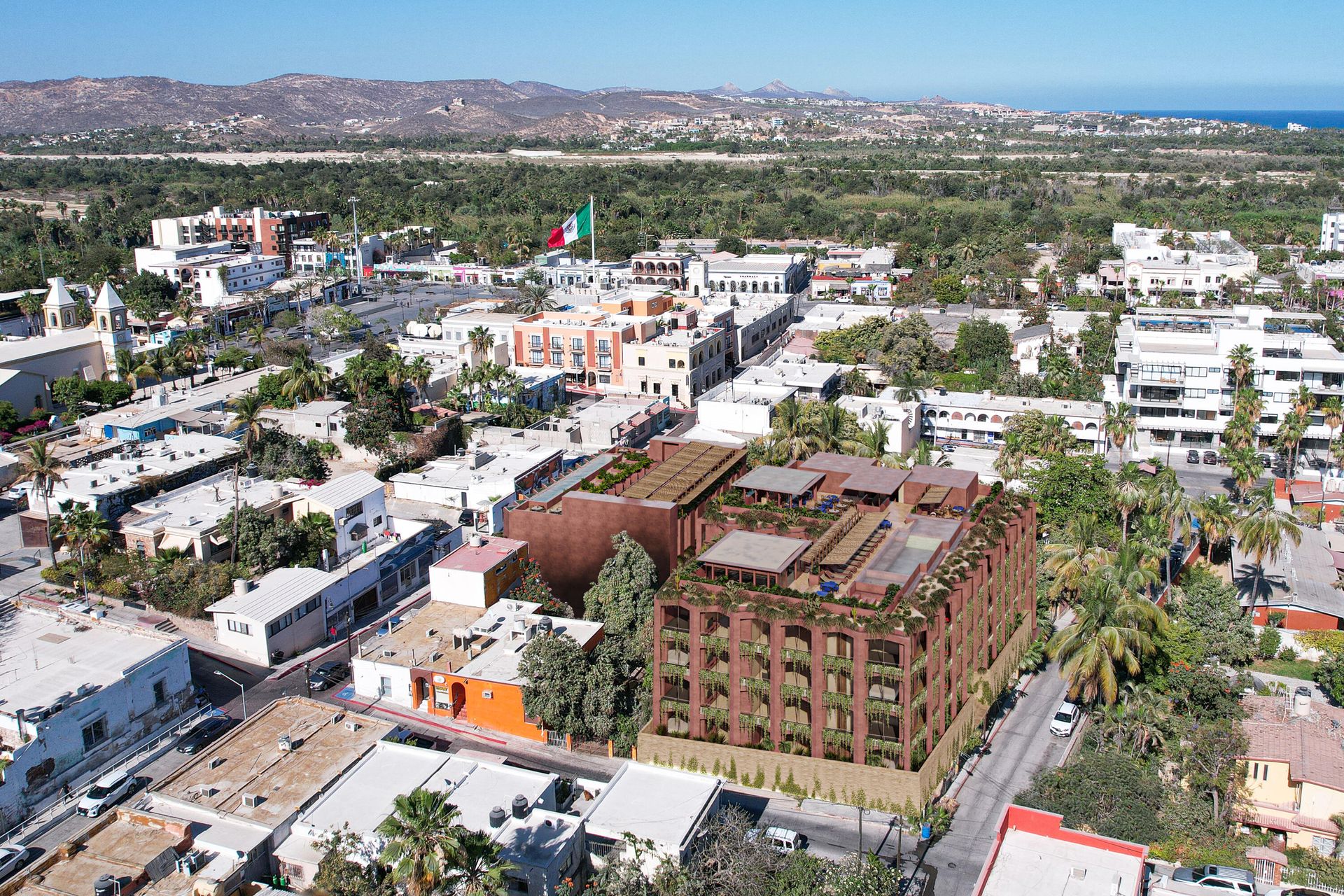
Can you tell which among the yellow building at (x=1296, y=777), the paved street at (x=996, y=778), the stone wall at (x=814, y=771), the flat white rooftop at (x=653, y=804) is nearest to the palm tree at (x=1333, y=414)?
the paved street at (x=996, y=778)

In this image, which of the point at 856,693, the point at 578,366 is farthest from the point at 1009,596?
the point at 578,366

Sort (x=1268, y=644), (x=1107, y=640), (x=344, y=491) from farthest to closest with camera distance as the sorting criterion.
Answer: (x=344, y=491)
(x=1268, y=644)
(x=1107, y=640)

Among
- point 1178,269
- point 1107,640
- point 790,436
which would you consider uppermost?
point 1178,269

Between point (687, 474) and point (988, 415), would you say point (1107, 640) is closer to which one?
point (687, 474)

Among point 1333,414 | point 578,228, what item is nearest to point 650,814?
point 1333,414

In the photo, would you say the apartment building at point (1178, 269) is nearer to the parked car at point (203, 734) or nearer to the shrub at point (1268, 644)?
the shrub at point (1268, 644)

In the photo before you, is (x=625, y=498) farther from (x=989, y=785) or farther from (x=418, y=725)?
(x=989, y=785)
